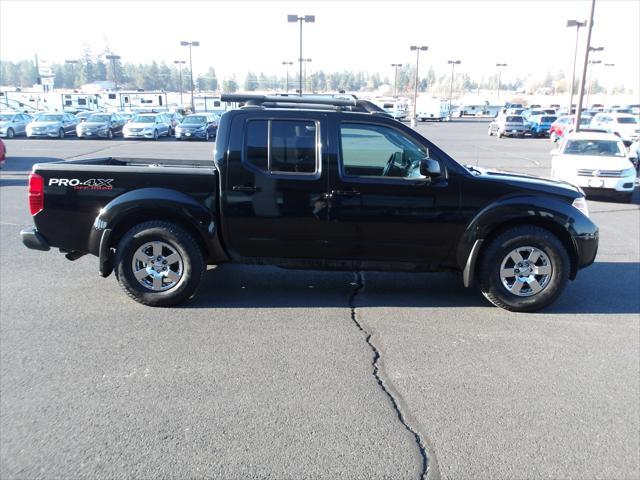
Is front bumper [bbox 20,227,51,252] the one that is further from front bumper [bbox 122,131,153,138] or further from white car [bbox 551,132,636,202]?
front bumper [bbox 122,131,153,138]

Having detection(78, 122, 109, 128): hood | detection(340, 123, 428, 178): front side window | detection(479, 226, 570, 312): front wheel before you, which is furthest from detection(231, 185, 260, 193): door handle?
detection(78, 122, 109, 128): hood

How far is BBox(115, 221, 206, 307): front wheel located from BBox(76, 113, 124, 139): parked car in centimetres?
3181

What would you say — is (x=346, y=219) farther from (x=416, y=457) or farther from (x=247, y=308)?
(x=416, y=457)

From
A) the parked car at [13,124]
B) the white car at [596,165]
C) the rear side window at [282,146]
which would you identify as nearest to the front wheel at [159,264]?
the rear side window at [282,146]

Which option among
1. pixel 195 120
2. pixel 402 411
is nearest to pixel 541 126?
pixel 195 120

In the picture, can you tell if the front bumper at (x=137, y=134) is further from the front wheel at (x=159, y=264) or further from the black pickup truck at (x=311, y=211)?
the front wheel at (x=159, y=264)

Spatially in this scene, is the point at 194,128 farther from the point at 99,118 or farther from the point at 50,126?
the point at 50,126

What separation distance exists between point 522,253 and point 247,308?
2858mm

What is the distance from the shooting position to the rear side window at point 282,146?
552 cm

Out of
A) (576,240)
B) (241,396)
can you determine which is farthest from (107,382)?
(576,240)

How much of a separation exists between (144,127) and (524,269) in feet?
107

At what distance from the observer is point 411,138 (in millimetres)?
5609

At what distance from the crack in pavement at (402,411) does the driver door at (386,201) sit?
0.77 m

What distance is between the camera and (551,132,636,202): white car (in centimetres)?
1309
